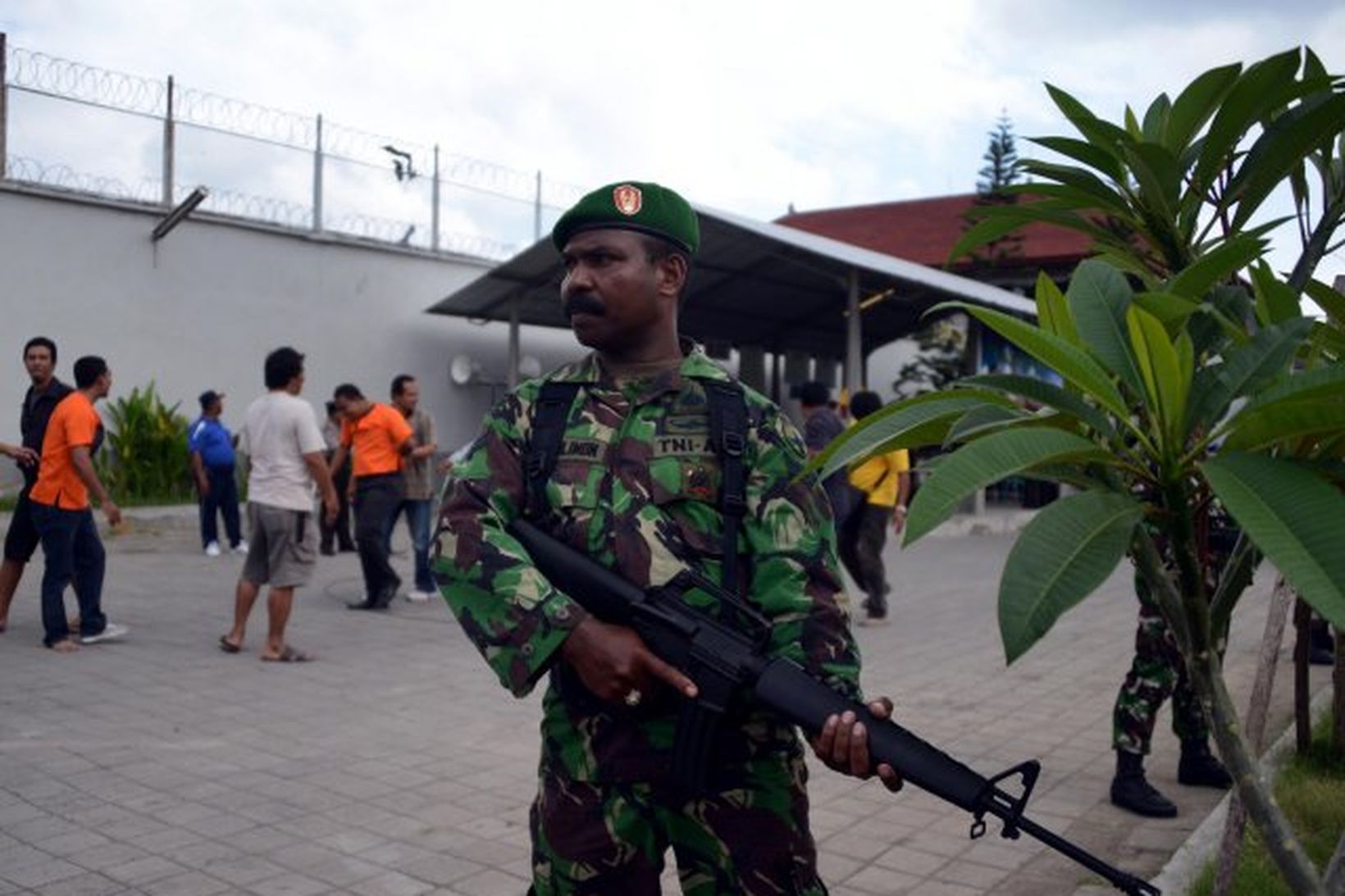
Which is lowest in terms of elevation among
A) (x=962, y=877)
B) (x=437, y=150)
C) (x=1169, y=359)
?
(x=962, y=877)

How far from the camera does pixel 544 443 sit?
93.1 inches

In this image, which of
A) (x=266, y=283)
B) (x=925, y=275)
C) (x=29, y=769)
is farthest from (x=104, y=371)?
(x=925, y=275)

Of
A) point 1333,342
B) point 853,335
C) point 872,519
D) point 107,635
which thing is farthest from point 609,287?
point 853,335

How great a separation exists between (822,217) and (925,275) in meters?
14.4

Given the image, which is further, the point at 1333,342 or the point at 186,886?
the point at 186,886

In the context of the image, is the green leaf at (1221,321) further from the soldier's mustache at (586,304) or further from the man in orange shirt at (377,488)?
the man in orange shirt at (377,488)

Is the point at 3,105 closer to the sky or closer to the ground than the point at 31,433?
closer to the sky

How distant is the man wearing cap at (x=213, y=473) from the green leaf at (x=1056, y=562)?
37.1 ft

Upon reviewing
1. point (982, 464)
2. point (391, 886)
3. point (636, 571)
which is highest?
point (982, 464)

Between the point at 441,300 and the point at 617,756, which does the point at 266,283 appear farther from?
the point at 617,756

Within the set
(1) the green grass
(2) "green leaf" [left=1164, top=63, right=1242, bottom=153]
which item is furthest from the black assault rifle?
(1) the green grass

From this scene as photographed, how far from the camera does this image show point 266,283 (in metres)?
16.2

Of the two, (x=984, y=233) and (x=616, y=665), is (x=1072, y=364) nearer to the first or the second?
(x=984, y=233)

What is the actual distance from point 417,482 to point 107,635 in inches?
102
